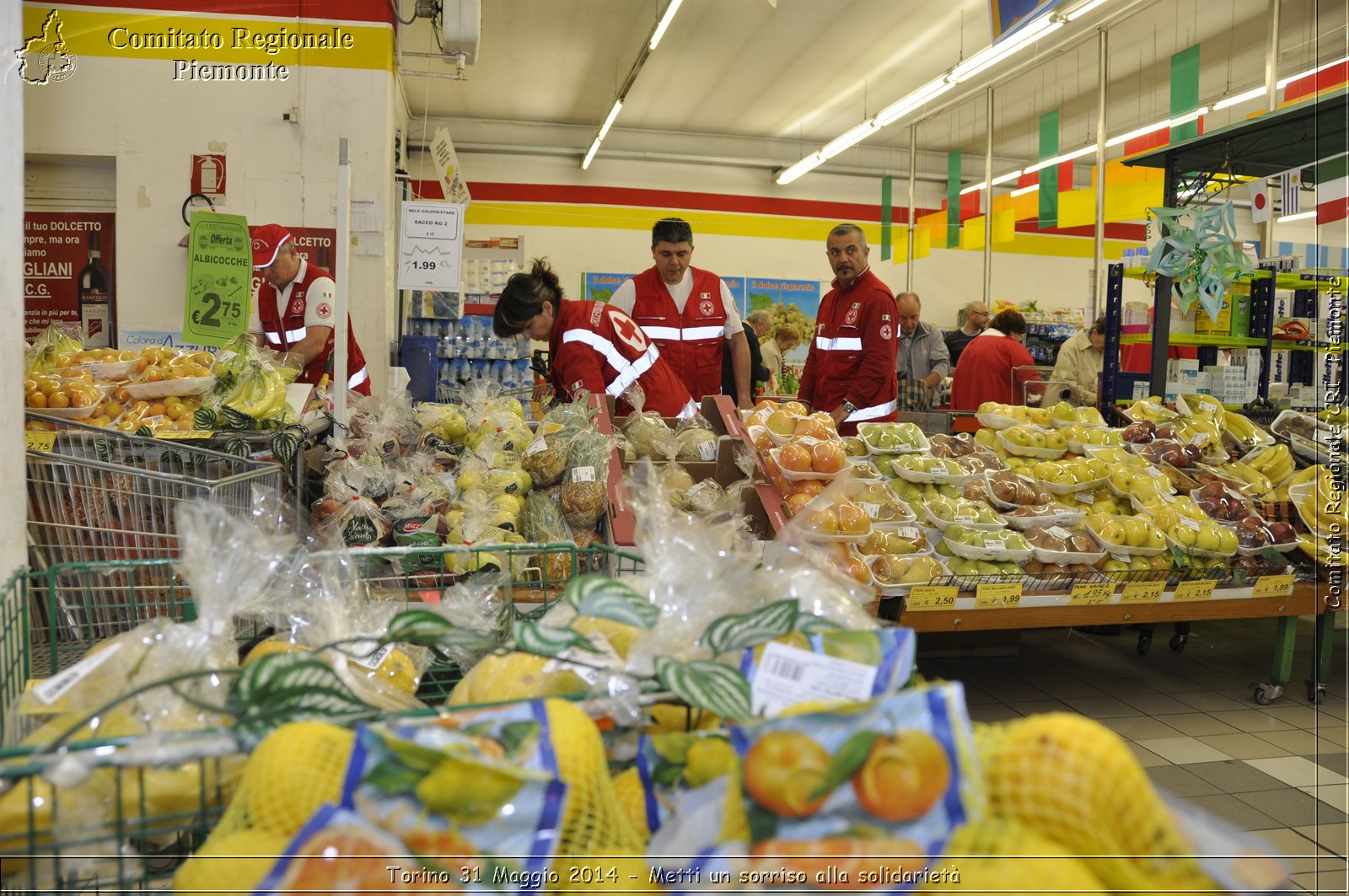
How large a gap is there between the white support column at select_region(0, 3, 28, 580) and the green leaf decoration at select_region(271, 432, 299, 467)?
3.71 feet

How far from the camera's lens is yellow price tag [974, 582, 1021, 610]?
331 centimetres

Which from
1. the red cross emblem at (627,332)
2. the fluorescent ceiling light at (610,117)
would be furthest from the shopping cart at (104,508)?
the fluorescent ceiling light at (610,117)

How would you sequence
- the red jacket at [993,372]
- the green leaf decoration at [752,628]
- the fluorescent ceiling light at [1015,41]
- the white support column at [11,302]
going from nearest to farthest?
the green leaf decoration at [752,628] < the white support column at [11,302] < the red jacket at [993,372] < the fluorescent ceiling light at [1015,41]

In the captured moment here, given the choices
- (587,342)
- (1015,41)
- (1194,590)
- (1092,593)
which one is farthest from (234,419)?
(1015,41)

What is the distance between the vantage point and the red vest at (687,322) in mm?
4949

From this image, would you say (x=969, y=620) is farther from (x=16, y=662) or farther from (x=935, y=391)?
(x=935, y=391)

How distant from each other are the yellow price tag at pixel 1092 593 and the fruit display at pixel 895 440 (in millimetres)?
787

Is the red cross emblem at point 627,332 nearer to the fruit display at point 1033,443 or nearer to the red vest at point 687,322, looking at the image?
the red vest at point 687,322

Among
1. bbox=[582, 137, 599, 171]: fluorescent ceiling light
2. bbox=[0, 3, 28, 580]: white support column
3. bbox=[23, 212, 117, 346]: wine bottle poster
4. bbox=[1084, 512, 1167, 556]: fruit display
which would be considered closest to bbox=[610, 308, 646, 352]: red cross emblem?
bbox=[1084, 512, 1167, 556]: fruit display

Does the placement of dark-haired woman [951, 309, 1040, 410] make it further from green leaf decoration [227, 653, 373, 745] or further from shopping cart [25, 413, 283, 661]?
green leaf decoration [227, 653, 373, 745]

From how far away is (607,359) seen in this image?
3.97m

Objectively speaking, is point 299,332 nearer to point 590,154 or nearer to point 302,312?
point 302,312

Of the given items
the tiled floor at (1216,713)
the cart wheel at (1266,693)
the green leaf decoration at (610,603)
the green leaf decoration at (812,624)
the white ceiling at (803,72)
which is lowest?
the tiled floor at (1216,713)

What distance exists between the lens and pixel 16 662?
4.21 ft
